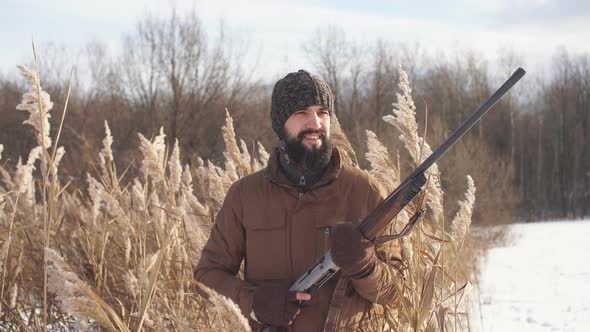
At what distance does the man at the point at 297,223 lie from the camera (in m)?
2.03

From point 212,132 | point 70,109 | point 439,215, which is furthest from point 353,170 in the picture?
point 70,109

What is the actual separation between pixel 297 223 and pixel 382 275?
327 millimetres

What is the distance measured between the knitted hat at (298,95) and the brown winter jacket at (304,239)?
16 cm

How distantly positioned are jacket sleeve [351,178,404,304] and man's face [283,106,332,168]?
210 mm

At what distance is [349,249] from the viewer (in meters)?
1.84

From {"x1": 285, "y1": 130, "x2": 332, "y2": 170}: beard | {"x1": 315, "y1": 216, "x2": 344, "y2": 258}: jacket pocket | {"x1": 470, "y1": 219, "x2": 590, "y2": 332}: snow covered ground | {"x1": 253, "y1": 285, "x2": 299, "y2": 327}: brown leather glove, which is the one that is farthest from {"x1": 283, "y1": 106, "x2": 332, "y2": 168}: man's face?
{"x1": 470, "y1": 219, "x2": 590, "y2": 332}: snow covered ground

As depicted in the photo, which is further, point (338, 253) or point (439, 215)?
point (439, 215)

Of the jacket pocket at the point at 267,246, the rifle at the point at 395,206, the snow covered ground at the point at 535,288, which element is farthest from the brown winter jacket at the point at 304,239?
the snow covered ground at the point at 535,288

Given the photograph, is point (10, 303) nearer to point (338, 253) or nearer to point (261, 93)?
point (338, 253)

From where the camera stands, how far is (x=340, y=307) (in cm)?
200

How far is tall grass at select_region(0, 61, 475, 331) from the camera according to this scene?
6.68 ft

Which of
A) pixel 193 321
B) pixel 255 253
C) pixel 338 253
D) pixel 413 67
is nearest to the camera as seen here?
pixel 338 253

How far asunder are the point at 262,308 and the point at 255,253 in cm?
24

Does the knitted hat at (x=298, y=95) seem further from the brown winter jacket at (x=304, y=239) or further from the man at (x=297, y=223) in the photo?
the brown winter jacket at (x=304, y=239)
